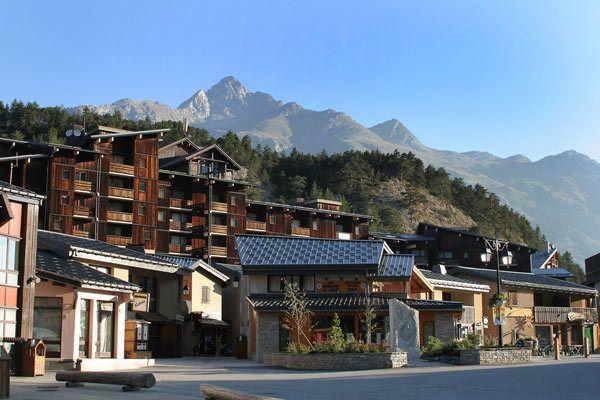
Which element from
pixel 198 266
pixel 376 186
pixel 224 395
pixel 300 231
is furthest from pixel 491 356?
pixel 376 186

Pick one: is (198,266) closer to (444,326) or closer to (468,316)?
(444,326)

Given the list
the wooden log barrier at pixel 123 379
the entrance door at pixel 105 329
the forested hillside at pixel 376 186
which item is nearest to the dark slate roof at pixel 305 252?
the entrance door at pixel 105 329

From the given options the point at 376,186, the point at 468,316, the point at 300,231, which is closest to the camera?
the point at 468,316

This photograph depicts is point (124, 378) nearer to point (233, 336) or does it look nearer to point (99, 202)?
point (233, 336)

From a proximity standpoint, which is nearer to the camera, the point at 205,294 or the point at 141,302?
the point at 141,302

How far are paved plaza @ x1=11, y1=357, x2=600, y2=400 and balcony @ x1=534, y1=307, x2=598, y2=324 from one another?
4013 cm

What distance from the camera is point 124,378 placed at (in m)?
21.0

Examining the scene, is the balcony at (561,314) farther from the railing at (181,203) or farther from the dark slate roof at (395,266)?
the railing at (181,203)

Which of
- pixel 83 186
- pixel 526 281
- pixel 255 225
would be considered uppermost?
pixel 83 186

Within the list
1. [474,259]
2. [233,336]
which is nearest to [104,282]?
[233,336]

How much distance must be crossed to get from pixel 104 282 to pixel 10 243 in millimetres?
5418

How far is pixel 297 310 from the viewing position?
40156 mm

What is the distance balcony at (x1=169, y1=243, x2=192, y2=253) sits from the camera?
3238 inches

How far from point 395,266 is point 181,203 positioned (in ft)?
129
